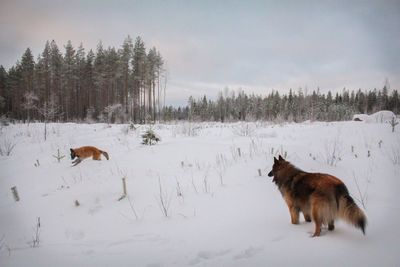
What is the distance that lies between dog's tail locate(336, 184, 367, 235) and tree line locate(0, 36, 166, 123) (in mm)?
35393

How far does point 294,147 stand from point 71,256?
6288mm

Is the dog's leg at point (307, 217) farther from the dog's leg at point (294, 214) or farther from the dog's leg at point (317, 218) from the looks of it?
the dog's leg at point (317, 218)

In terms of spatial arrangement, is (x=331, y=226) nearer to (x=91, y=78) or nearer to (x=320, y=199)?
(x=320, y=199)

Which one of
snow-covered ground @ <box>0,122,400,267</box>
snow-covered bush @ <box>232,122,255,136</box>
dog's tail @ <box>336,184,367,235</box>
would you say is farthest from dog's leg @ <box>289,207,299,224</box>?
snow-covered bush @ <box>232,122,255,136</box>

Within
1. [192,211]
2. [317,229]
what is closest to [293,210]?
[317,229]

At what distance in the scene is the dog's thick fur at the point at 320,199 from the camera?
2318 mm

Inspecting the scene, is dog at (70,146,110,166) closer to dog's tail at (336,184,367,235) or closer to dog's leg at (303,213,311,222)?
dog's leg at (303,213,311,222)

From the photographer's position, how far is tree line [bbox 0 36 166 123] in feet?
122

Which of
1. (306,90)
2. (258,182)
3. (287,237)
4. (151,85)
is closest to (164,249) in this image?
(287,237)

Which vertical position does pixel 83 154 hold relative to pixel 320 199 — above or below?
below

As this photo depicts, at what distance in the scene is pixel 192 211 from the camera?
4.02 m

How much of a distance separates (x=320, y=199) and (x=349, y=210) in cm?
27

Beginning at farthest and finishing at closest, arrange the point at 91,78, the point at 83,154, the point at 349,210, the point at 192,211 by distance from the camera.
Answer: the point at 91,78 < the point at 83,154 < the point at 192,211 < the point at 349,210

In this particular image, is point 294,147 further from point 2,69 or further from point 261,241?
point 2,69
